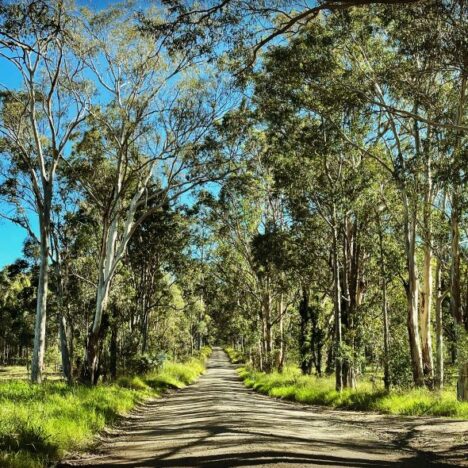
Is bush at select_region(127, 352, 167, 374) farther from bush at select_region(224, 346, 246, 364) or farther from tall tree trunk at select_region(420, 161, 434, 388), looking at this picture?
bush at select_region(224, 346, 246, 364)

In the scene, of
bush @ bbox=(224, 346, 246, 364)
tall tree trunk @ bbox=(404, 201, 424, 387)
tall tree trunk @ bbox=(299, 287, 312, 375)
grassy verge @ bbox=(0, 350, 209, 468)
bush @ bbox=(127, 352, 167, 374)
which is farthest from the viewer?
bush @ bbox=(224, 346, 246, 364)

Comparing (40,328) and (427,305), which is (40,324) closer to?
(40,328)

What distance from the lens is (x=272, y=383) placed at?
24.5 m

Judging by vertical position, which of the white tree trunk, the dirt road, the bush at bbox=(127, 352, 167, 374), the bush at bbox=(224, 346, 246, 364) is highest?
the white tree trunk

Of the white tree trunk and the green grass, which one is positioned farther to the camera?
the white tree trunk

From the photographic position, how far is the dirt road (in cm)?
665

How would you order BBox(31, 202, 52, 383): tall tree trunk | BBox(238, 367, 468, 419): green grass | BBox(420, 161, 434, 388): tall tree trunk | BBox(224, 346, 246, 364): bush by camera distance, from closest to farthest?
BBox(238, 367, 468, 419): green grass, BBox(31, 202, 52, 383): tall tree trunk, BBox(420, 161, 434, 388): tall tree trunk, BBox(224, 346, 246, 364): bush

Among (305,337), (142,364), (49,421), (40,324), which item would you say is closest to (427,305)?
(305,337)

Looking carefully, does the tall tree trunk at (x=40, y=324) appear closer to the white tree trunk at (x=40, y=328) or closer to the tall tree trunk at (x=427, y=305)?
the white tree trunk at (x=40, y=328)

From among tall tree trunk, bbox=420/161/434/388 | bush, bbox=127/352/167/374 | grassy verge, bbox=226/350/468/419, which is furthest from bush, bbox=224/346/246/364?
tall tree trunk, bbox=420/161/434/388

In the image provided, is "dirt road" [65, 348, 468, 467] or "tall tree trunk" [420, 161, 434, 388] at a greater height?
"tall tree trunk" [420, 161, 434, 388]

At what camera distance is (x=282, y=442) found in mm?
7758

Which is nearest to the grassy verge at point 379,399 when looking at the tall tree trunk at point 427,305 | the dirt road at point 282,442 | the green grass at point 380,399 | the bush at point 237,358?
the green grass at point 380,399

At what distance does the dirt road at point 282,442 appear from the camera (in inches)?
262
